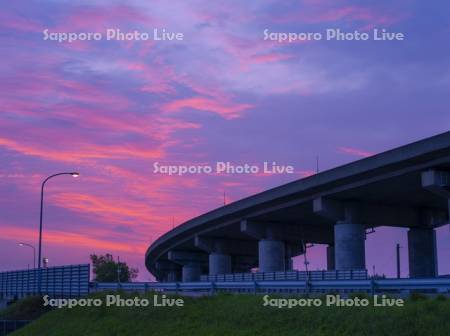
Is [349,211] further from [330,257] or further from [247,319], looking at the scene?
[330,257]

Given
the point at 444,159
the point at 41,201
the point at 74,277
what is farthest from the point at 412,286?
the point at 41,201

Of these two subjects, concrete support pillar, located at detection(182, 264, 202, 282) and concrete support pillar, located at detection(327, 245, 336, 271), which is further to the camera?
concrete support pillar, located at detection(182, 264, 202, 282)

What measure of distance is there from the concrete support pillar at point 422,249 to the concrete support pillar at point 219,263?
97.2 feet

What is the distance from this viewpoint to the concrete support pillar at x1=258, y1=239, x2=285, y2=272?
7194 centimetres

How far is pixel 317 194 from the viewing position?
56.5 metres

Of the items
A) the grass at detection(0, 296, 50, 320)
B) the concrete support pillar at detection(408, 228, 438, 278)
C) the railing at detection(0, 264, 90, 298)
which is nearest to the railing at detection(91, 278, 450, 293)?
the railing at detection(0, 264, 90, 298)

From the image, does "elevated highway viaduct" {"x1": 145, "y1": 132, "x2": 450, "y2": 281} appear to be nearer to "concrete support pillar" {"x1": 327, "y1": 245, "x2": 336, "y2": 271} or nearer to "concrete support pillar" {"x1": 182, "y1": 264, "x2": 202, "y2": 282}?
"concrete support pillar" {"x1": 327, "y1": 245, "x2": 336, "y2": 271}

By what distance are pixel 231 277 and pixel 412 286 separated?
30.0 meters

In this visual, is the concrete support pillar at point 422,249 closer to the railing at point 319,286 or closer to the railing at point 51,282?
the railing at point 51,282

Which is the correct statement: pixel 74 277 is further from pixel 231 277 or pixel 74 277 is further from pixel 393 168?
pixel 393 168

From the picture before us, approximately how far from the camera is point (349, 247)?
2216 inches

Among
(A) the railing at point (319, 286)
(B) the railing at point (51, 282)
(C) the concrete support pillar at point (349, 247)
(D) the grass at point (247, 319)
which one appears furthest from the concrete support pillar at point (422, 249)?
(D) the grass at point (247, 319)

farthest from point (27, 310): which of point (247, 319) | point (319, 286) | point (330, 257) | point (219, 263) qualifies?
point (330, 257)

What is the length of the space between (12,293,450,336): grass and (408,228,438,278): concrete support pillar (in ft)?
116
